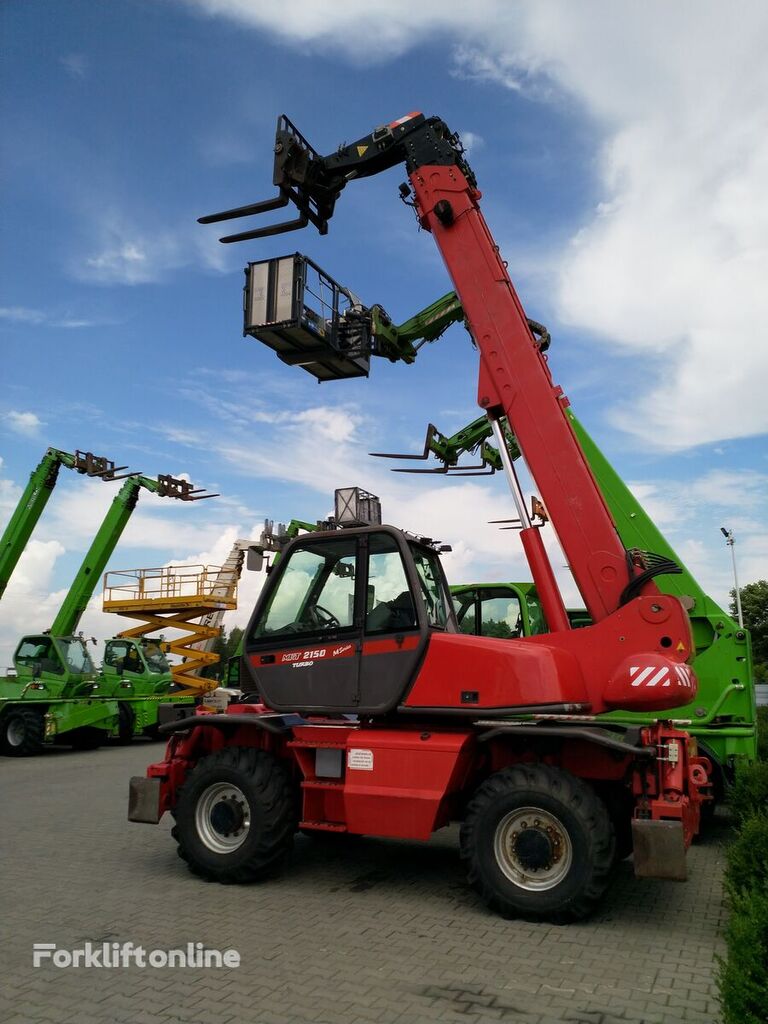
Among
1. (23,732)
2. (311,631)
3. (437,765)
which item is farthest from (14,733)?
(437,765)

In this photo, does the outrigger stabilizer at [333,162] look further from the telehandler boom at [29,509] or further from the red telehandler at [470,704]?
the telehandler boom at [29,509]

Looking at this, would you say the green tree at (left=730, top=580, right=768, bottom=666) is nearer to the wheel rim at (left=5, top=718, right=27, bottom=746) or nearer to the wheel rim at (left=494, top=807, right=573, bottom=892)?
the wheel rim at (left=5, top=718, right=27, bottom=746)

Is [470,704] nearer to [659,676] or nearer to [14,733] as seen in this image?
[659,676]

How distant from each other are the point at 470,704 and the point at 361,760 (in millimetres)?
971

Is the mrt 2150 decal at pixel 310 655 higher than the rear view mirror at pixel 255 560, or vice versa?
the rear view mirror at pixel 255 560

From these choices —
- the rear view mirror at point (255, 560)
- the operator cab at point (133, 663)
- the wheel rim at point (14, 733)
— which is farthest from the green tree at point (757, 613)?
the rear view mirror at point (255, 560)

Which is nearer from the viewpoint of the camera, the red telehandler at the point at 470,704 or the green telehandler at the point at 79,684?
the red telehandler at the point at 470,704

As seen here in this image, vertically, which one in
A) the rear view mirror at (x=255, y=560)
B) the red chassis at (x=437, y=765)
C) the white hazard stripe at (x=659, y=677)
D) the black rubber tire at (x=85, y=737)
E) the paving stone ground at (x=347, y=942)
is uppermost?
the rear view mirror at (x=255, y=560)

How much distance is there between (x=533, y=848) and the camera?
5574 millimetres

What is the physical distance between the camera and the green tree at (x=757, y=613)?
46.0 metres

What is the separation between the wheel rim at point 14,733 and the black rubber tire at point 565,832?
13814 millimetres

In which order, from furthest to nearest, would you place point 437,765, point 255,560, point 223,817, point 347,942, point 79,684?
point 79,684 → point 255,560 → point 223,817 → point 437,765 → point 347,942

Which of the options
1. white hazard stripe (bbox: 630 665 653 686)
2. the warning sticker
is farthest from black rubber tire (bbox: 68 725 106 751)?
white hazard stripe (bbox: 630 665 653 686)

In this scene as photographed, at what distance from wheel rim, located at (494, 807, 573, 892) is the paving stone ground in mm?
305
